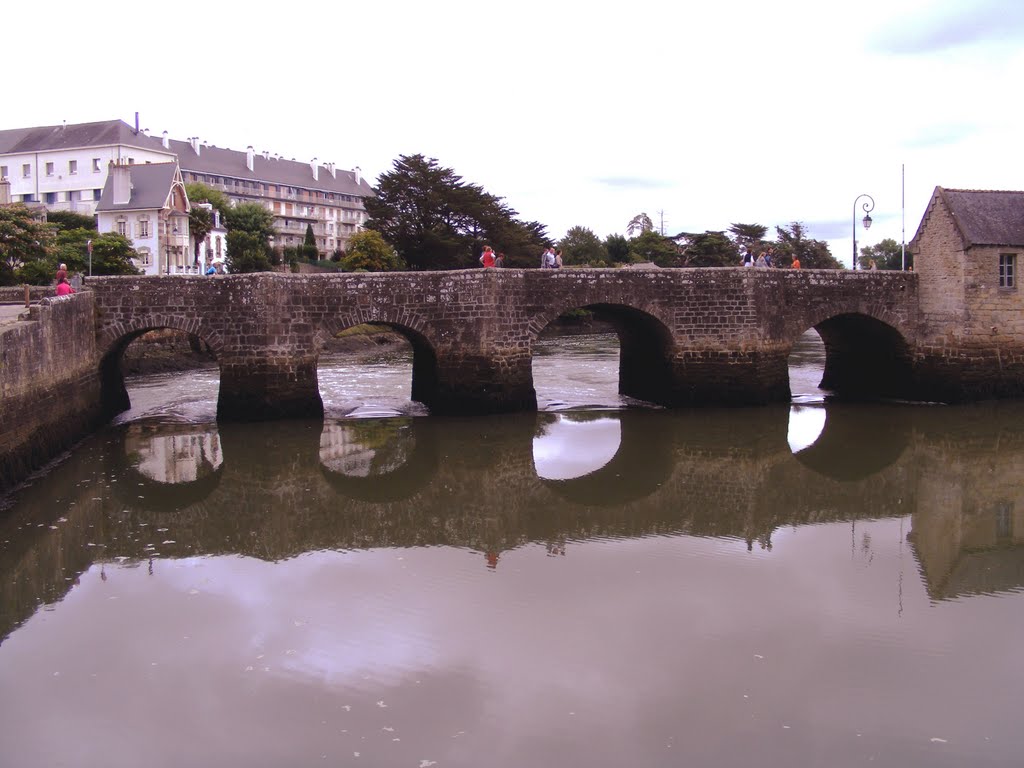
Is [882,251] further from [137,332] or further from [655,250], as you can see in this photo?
[137,332]

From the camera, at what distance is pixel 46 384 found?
45.2 feet

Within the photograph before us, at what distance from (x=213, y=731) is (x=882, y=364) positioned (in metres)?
18.9

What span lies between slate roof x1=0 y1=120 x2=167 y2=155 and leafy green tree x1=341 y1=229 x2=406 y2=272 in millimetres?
22538

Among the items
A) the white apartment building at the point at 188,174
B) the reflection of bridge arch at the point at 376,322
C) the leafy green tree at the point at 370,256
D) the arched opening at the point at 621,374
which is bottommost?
the arched opening at the point at 621,374

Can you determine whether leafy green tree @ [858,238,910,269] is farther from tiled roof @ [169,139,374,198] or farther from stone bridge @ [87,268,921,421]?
stone bridge @ [87,268,921,421]

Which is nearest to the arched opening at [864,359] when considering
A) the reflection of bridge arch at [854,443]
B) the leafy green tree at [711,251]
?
the reflection of bridge arch at [854,443]

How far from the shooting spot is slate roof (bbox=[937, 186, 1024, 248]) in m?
19.6

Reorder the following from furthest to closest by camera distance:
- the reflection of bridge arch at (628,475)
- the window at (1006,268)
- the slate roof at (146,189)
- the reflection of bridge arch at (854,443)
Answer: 1. the slate roof at (146,189)
2. the window at (1006,268)
3. the reflection of bridge arch at (854,443)
4. the reflection of bridge arch at (628,475)

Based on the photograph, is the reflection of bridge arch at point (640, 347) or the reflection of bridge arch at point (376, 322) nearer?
the reflection of bridge arch at point (376, 322)

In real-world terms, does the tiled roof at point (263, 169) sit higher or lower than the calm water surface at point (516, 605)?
higher

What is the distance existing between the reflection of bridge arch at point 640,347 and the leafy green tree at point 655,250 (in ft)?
107

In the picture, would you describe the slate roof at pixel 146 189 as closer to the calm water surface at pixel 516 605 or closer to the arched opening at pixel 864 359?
the calm water surface at pixel 516 605

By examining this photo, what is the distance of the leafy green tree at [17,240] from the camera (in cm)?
2350

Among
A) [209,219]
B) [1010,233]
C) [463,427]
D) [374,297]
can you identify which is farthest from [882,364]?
[209,219]
